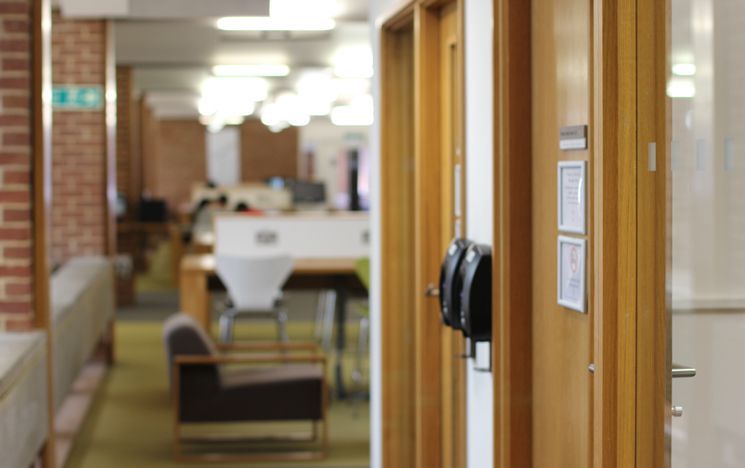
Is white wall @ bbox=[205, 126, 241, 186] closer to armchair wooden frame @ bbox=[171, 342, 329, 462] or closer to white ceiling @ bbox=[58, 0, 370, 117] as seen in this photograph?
white ceiling @ bbox=[58, 0, 370, 117]

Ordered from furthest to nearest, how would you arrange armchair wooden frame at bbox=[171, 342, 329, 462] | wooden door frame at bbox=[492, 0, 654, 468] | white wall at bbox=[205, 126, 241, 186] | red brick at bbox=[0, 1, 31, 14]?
white wall at bbox=[205, 126, 241, 186]
armchair wooden frame at bbox=[171, 342, 329, 462]
red brick at bbox=[0, 1, 31, 14]
wooden door frame at bbox=[492, 0, 654, 468]

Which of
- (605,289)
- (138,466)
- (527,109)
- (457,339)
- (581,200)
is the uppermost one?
(527,109)

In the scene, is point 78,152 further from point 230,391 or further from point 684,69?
point 684,69

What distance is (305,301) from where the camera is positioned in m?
14.1

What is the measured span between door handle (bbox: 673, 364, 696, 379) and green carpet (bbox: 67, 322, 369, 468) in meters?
4.19

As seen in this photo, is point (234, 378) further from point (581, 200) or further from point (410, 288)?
point (581, 200)

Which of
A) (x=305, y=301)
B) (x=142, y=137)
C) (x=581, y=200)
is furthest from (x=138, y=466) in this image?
(x=142, y=137)

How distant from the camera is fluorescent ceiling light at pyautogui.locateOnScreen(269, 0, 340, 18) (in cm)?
529

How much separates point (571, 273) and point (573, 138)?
1.00 ft

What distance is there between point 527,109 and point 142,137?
53.1ft

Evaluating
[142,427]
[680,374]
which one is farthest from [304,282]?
[680,374]

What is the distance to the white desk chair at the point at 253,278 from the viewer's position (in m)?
8.25

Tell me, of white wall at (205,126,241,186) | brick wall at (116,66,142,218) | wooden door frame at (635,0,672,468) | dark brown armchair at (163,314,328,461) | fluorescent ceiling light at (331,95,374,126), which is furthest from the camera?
white wall at (205,126,241,186)

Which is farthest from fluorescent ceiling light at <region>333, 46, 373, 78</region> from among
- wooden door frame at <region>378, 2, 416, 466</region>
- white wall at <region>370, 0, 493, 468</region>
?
white wall at <region>370, 0, 493, 468</region>
